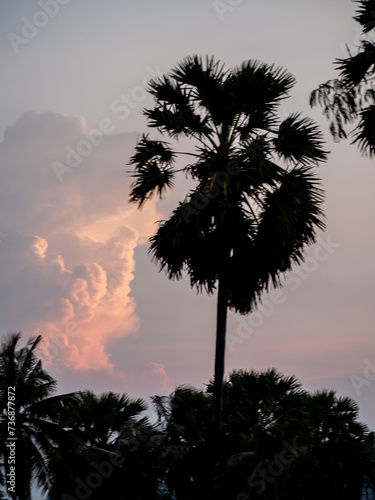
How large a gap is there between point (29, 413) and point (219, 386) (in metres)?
7.11

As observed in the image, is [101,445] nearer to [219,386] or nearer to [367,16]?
[219,386]

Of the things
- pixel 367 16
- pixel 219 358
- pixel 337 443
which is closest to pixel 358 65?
pixel 367 16

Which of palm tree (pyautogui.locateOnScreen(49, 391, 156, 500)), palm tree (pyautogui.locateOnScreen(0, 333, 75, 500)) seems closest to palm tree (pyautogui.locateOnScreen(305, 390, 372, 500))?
palm tree (pyautogui.locateOnScreen(49, 391, 156, 500))

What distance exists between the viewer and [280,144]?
19.1m

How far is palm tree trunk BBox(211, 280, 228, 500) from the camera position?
58.8 feet

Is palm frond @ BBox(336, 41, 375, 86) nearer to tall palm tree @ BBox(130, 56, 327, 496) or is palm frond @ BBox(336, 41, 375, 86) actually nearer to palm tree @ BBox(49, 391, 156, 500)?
tall palm tree @ BBox(130, 56, 327, 496)

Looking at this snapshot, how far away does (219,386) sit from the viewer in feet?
59.7

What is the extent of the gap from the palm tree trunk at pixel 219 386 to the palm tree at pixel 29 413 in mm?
5872

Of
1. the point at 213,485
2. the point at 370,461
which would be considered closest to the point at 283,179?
the point at 213,485

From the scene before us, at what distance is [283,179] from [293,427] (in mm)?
7212

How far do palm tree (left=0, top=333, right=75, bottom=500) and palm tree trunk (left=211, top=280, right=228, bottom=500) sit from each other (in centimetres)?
587

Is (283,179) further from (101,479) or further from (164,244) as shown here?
(101,479)

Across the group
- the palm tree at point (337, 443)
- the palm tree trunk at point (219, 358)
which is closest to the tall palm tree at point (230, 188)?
the palm tree trunk at point (219, 358)

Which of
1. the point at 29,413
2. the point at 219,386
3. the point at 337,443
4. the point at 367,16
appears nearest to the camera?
the point at 367,16
